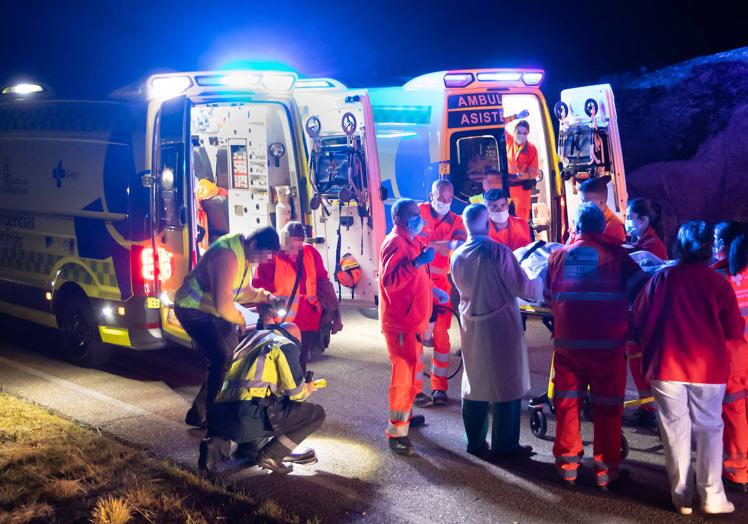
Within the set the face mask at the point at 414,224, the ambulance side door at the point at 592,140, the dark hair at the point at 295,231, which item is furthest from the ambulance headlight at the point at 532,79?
the dark hair at the point at 295,231

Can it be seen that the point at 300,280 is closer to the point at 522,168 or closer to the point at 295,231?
the point at 295,231

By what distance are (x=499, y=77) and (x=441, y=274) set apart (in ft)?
9.80

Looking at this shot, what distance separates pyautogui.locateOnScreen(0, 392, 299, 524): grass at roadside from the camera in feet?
14.0

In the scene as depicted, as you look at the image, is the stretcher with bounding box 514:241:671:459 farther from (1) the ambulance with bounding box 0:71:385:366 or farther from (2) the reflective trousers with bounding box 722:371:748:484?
(1) the ambulance with bounding box 0:71:385:366

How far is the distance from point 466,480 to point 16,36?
2571cm

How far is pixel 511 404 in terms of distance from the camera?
5.14 m

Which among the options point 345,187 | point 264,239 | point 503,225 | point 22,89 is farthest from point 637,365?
point 22,89

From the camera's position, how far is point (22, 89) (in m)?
8.32

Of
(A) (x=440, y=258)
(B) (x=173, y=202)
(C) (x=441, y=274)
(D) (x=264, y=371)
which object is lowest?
(D) (x=264, y=371)

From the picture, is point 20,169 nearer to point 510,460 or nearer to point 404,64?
point 510,460

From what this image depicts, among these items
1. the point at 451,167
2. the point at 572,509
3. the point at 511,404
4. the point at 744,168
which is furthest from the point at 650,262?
the point at 744,168

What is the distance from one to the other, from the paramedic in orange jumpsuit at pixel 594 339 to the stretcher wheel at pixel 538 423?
0.81 m

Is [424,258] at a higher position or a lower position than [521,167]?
lower

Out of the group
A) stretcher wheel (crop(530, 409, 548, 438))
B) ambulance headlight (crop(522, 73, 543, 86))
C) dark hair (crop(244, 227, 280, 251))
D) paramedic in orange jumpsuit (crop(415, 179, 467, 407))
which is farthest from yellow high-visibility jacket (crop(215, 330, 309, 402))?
ambulance headlight (crop(522, 73, 543, 86))
